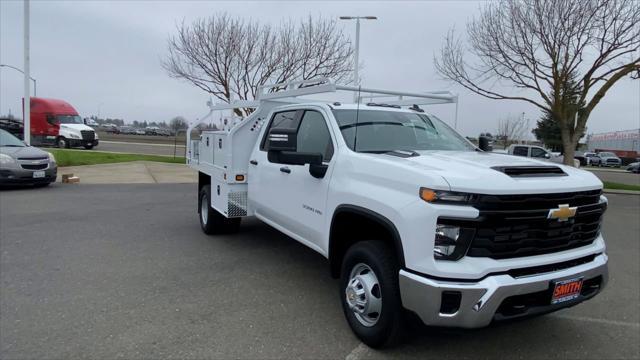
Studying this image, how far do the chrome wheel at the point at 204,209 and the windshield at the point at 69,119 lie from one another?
92.9 ft

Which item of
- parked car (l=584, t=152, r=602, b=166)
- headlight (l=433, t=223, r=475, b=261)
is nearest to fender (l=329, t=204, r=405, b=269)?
headlight (l=433, t=223, r=475, b=261)

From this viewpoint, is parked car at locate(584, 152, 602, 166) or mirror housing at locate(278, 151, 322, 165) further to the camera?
parked car at locate(584, 152, 602, 166)

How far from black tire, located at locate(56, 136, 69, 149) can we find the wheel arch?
31513 millimetres

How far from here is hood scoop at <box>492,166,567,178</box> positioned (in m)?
3.08

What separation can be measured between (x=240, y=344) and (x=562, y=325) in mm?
2765

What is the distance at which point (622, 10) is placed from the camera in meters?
16.1

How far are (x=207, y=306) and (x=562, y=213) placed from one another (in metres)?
3.06

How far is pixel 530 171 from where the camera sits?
3.18 m

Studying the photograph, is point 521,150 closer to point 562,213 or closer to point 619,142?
point 562,213

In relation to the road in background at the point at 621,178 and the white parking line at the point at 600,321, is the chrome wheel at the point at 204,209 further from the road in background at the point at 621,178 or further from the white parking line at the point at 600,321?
the road in background at the point at 621,178

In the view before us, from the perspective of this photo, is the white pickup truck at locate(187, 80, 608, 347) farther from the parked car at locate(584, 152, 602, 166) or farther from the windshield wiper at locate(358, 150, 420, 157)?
the parked car at locate(584, 152, 602, 166)

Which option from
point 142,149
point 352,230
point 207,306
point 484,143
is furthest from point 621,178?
point 142,149

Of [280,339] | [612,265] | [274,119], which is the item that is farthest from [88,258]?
[612,265]

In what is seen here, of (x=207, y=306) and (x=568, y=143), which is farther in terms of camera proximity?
(x=568, y=143)
